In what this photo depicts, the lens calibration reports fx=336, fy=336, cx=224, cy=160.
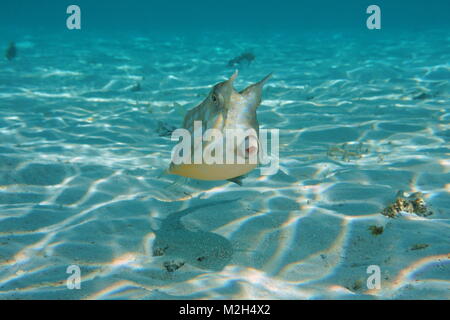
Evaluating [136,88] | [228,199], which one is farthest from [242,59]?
[228,199]

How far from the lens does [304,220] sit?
3875mm

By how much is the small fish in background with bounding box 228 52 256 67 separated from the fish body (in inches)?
570

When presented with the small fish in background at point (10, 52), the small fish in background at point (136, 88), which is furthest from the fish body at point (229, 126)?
the small fish in background at point (10, 52)

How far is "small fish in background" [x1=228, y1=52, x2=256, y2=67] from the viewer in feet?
53.1

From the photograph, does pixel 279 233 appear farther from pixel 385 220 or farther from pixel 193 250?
pixel 385 220

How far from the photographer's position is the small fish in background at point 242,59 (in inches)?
637

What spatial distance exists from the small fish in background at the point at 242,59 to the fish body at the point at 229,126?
47.5 ft

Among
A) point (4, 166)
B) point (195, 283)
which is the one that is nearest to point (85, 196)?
point (4, 166)

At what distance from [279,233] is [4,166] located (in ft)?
14.7

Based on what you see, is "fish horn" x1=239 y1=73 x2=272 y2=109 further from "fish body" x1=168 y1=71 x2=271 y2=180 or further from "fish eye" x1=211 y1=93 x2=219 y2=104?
"fish eye" x1=211 y1=93 x2=219 y2=104

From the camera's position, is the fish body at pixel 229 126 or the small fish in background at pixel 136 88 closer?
the fish body at pixel 229 126

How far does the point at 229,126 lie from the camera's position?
2.30m

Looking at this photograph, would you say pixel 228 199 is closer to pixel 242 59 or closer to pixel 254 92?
pixel 254 92

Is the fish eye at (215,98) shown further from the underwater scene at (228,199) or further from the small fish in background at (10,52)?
the small fish in background at (10,52)
